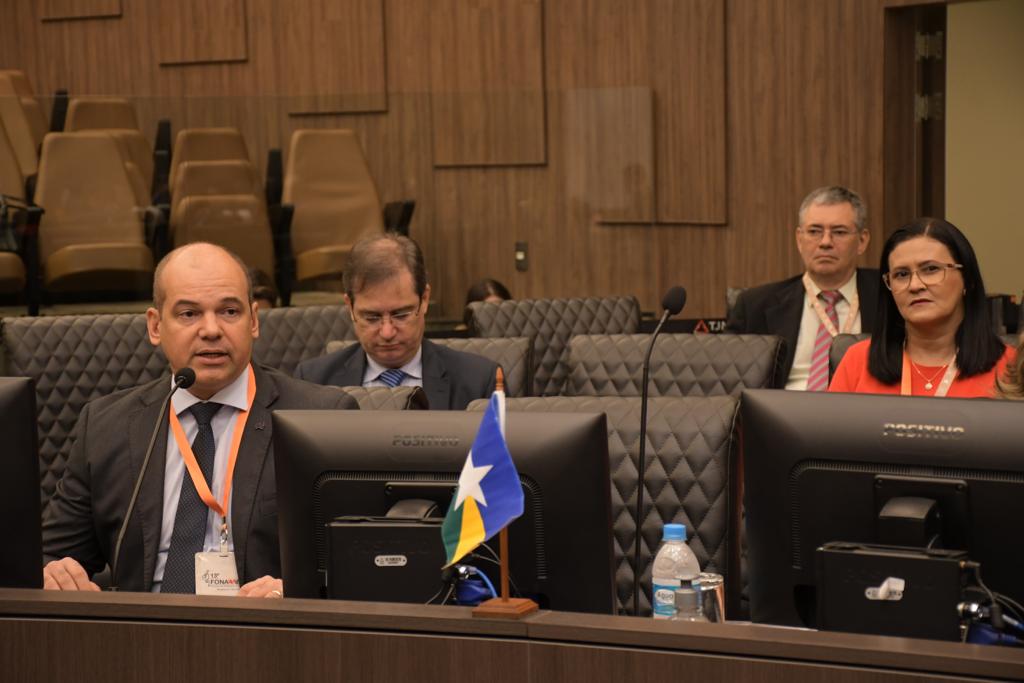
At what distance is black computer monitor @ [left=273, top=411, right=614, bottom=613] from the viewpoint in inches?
75.4

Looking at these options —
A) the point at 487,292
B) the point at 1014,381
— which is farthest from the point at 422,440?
the point at 487,292

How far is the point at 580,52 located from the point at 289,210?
223 cm

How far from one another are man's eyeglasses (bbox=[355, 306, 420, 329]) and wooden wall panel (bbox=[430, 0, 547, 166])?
3765 mm

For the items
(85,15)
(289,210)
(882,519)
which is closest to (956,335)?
(882,519)

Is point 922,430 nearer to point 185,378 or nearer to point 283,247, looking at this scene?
point 185,378

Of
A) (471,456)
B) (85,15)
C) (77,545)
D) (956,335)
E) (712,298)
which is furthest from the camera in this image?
(85,15)

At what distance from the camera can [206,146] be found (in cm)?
673

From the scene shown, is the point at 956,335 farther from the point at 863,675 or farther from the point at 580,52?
the point at 580,52

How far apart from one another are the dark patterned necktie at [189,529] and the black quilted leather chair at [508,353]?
Answer: 58.8 inches

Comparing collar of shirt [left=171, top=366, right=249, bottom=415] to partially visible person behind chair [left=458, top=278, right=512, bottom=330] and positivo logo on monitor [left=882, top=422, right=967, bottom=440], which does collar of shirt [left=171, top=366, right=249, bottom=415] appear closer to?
positivo logo on monitor [left=882, top=422, right=967, bottom=440]

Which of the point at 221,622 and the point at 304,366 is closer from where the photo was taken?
the point at 221,622

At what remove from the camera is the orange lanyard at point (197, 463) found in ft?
8.68

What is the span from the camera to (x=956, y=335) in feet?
10.7

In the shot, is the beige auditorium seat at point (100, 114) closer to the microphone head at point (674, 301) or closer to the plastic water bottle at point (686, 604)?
the microphone head at point (674, 301)
